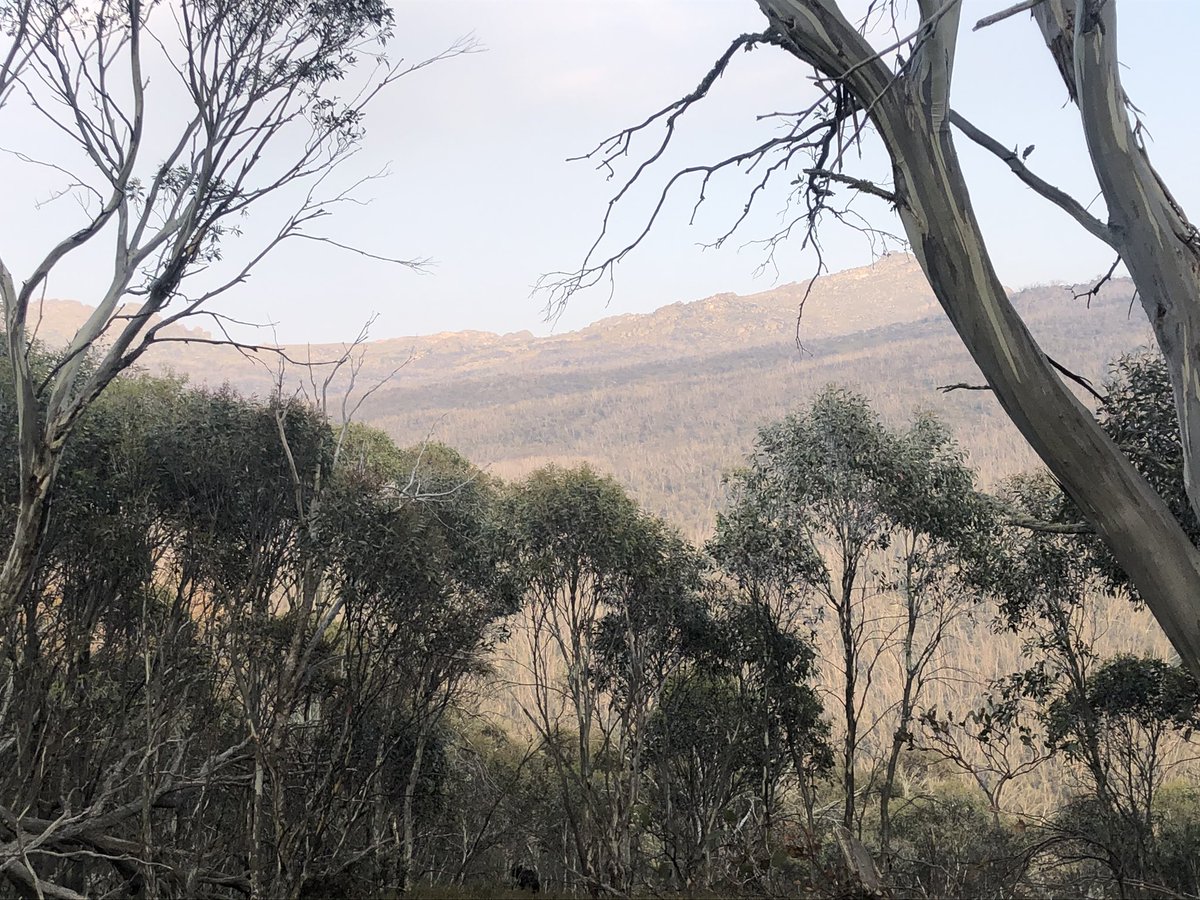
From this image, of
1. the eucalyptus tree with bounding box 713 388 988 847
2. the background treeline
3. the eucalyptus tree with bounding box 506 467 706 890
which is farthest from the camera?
the eucalyptus tree with bounding box 506 467 706 890

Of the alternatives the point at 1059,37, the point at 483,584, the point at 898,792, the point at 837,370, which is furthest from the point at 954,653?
the point at 837,370

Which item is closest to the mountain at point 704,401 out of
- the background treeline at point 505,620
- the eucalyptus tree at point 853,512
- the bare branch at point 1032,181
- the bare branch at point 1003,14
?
the background treeline at point 505,620

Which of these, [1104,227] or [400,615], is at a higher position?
[1104,227]

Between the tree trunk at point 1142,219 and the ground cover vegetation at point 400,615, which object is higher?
the tree trunk at point 1142,219

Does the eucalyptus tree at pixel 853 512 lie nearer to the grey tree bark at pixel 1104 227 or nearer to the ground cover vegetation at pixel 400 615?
the ground cover vegetation at pixel 400 615

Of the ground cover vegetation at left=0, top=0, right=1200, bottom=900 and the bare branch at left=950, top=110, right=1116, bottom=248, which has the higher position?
the bare branch at left=950, top=110, right=1116, bottom=248

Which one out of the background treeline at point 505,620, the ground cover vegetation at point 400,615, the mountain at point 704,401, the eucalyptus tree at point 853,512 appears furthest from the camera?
the mountain at point 704,401

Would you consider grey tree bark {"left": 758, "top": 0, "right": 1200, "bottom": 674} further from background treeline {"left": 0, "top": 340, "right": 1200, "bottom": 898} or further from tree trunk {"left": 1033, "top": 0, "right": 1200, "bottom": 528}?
background treeline {"left": 0, "top": 340, "right": 1200, "bottom": 898}

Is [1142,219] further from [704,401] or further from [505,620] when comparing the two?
[704,401]

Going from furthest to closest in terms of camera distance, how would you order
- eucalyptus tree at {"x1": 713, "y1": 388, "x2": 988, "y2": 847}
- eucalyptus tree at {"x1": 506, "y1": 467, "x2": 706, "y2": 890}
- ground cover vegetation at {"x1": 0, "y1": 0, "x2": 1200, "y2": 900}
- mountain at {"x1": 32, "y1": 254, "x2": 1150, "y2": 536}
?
mountain at {"x1": 32, "y1": 254, "x2": 1150, "y2": 536}, eucalyptus tree at {"x1": 506, "y1": 467, "x2": 706, "y2": 890}, eucalyptus tree at {"x1": 713, "y1": 388, "x2": 988, "y2": 847}, ground cover vegetation at {"x1": 0, "y1": 0, "x2": 1200, "y2": 900}

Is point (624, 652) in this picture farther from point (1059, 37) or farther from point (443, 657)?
point (1059, 37)

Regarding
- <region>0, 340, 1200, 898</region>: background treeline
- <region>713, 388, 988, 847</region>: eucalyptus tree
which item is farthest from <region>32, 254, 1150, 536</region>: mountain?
<region>713, 388, 988, 847</region>: eucalyptus tree

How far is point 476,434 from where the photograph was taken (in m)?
107

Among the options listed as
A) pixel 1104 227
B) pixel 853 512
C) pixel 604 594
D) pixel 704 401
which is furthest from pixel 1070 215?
pixel 704 401
